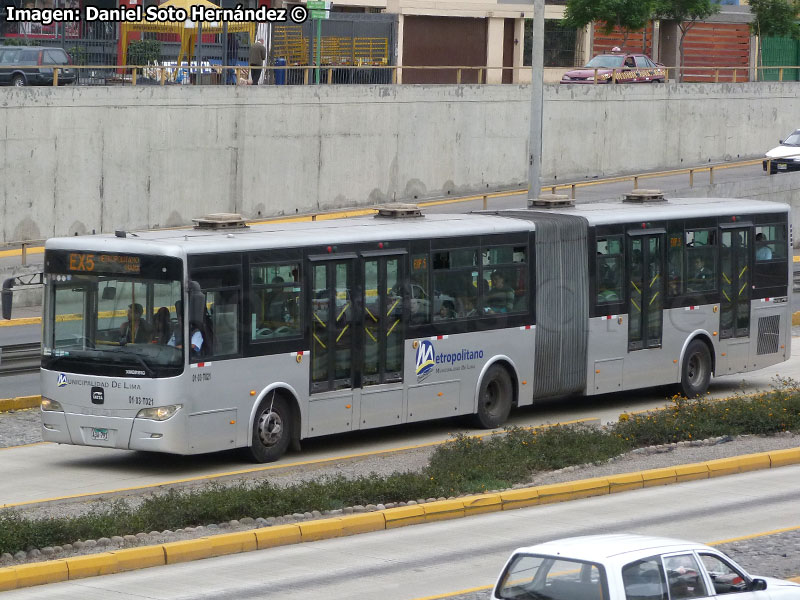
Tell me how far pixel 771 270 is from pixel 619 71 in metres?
29.2

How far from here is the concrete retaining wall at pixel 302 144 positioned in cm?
3644

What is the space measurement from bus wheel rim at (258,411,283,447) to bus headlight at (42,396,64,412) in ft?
7.67

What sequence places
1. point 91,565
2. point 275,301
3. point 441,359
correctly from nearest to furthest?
point 91,565 → point 275,301 → point 441,359

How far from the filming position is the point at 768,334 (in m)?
24.4

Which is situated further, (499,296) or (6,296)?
(499,296)

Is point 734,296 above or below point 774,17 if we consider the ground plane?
below

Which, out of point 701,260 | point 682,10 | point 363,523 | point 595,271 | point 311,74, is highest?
point 682,10

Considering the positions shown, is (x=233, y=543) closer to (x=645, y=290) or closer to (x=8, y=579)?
(x=8, y=579)

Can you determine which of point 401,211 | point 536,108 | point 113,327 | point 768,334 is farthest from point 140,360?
point 536,108

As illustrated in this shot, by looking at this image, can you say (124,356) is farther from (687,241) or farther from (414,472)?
(687,241)

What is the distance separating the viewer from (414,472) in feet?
53.8

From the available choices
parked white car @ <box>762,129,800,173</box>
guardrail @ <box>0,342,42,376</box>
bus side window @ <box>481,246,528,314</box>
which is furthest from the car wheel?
parked white car @ <box>762,129,800,173</box>

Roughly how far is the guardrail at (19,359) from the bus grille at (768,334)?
11683 mm

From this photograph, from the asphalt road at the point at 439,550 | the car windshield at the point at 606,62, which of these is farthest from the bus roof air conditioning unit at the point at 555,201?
the car windshield at the point at 606,62
